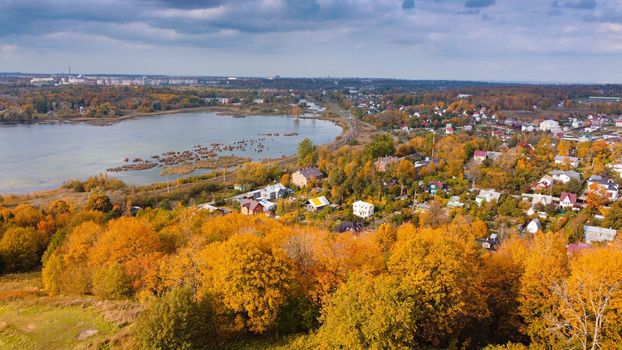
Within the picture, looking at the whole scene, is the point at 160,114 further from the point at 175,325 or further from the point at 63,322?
the point at 175,325

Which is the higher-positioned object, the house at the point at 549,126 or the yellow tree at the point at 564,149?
the house at the point at 549,126

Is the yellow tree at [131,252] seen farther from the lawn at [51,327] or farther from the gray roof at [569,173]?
the gray roof at [569,173]

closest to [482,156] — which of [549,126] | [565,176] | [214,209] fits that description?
[565,176]

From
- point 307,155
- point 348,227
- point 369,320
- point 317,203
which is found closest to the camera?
point 369,320

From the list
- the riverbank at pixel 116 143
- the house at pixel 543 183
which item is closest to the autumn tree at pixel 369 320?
the house at pixel 543 183

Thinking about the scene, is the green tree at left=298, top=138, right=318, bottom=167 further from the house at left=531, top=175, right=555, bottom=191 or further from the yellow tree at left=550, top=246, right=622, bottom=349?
the yellow tree at left=550, top=246, right=622, bottom=349

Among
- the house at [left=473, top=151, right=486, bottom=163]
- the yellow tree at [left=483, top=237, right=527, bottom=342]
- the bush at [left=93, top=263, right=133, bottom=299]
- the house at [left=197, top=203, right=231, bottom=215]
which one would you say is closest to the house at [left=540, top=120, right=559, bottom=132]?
the house at [left=473, top=151, right=486, bottom=163]
